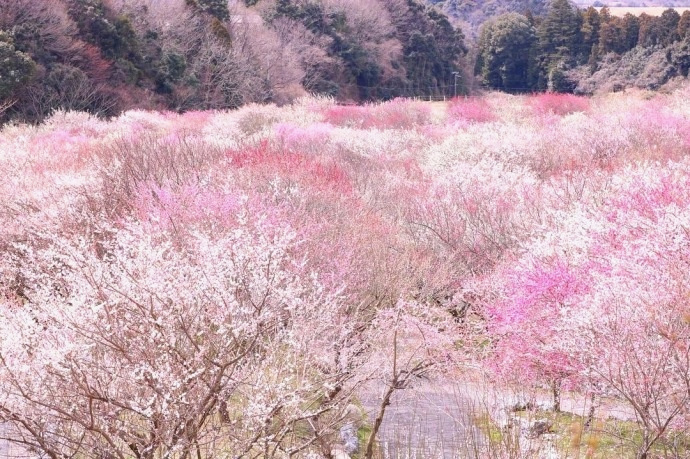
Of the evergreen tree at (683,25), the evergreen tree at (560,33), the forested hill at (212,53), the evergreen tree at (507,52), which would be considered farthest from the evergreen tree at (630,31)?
the forested hill at (212,53)

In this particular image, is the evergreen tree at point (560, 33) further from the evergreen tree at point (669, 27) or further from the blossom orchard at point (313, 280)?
the blossom orchard at point (313, 280)

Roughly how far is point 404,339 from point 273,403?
17.2ft

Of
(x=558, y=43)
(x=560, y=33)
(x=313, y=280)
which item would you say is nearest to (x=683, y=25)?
(x=560, y=33)

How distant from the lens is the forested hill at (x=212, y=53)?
29.1 meters

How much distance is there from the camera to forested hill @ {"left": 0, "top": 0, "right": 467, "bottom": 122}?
1145 inches

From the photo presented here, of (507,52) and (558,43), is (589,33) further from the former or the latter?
(507,52)

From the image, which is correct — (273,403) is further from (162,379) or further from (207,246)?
(207,246)

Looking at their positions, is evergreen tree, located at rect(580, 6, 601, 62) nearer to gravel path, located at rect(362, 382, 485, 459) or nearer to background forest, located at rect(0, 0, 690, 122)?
background forest, located at rect(0, 0, 690, 122)

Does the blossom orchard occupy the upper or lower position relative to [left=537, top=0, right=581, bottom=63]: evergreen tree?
lower

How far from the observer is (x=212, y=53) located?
38219mm

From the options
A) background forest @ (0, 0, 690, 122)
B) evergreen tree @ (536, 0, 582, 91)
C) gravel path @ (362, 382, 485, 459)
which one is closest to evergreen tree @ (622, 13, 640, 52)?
background forest @ (0, 0, 690, 122)

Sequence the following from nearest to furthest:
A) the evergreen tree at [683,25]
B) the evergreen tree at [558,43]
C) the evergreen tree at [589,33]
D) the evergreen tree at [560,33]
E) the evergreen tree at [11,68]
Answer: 1. the evergreen tree at [11,68]
2. the evergreen tree at [683,25]
3. the evergreen tree at [589,33]
4. the evergreen tree at [558,43]
5. the evergreen tree at [560,33]

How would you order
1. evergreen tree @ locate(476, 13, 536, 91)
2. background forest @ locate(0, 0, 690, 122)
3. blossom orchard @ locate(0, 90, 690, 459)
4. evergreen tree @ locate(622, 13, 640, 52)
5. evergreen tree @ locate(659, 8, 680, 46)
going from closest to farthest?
blossom orchard @ locate(0, 90, 690, 459) → background forest @ locate(0, 0, 690, 122) → evergreen tree @ locate(659, 8, 680, 46) → evergreen tree @ locate(622, 13, 640, 52) → evergreen tree @ locate(476, 13, 536, 91)

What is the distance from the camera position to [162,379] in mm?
5484
